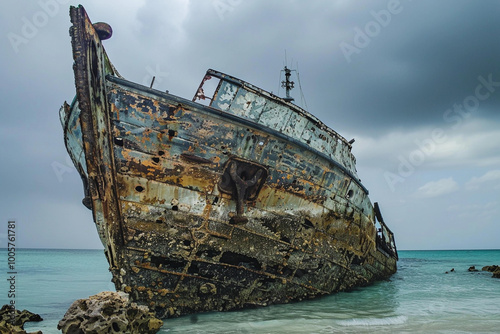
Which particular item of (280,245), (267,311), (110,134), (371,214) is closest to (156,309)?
(267,311)

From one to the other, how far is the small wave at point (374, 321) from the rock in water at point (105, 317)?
2.86 meters

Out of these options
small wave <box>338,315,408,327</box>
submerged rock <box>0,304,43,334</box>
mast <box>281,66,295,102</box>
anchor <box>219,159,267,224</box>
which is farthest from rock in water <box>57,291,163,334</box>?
mast <box>281,66,295,102</box>

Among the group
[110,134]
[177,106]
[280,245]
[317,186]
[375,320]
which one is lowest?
[375,320]

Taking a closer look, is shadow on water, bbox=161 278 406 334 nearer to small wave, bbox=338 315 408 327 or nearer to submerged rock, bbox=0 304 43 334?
small wave, bbox=338 315 408 327

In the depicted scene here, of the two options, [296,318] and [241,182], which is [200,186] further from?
[296,318]

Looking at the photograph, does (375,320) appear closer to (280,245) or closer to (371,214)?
(280,245)

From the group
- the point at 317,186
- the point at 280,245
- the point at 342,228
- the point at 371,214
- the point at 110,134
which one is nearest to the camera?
the point at 110,134

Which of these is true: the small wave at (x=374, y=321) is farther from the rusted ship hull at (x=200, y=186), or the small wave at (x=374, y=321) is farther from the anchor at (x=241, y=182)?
the anchor at (x=241, y=182)

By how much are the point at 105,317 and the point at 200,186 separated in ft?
6.61

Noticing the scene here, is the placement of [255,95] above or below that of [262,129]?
above

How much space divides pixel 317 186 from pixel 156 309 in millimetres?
3200

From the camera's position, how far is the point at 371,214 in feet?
28.0

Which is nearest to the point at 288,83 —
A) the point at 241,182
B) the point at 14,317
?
the point at 241,182

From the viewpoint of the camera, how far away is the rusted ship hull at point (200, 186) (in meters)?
4.67
